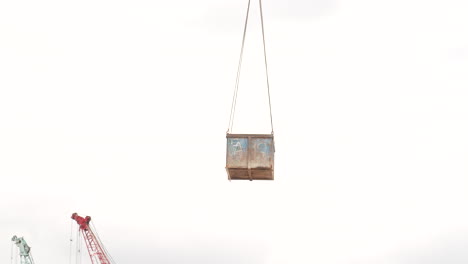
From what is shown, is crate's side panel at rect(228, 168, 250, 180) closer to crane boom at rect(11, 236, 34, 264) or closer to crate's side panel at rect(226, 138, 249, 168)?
crate's side panel at rect(226, 138, 249, 168)

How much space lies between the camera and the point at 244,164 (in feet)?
202

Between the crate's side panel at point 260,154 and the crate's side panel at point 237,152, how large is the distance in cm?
30

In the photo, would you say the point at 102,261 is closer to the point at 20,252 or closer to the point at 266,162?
the point at 20,252

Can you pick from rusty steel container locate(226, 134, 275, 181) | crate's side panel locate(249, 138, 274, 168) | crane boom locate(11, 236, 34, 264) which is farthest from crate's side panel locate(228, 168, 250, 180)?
crane boom locate(11, 236, 34, 264)

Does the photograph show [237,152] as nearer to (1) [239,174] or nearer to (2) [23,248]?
(1) [239,174]

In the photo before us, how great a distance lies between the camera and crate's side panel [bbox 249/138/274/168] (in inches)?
2422

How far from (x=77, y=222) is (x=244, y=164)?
96684 mm

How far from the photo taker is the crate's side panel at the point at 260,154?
6153 cm

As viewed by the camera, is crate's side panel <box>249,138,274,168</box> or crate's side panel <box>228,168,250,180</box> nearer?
crate's side panel <box>249,138,274,168</box>

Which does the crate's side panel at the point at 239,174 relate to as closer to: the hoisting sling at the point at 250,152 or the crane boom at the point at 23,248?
the hoisting sling at the point at 250,152

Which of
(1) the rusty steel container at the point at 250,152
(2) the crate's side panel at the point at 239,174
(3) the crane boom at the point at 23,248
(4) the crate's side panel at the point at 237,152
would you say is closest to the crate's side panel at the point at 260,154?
(1) the rusty steel container at the point at 250,152

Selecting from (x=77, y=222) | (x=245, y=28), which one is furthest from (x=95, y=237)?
(x=245, y=28)

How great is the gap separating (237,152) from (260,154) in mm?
1146

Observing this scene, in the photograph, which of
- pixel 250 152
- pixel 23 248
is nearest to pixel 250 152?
pixel 250 152
